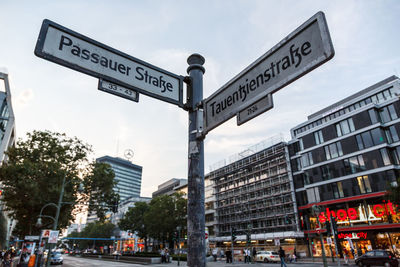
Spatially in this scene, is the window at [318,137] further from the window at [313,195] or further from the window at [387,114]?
the window at [387,114]

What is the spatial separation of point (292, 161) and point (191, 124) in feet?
158

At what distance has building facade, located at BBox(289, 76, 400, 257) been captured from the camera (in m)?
32.4

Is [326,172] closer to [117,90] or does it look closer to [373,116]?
[373,116]

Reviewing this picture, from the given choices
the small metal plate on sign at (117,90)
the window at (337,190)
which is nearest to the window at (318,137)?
the window at (337,190)

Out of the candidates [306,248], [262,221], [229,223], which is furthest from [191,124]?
[229,223]

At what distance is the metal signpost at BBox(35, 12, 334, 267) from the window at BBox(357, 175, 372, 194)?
1521 inches

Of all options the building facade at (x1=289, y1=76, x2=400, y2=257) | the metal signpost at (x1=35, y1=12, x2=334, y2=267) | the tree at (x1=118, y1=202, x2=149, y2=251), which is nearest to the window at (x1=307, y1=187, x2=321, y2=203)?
the building facade at (x1=289, y1=76, x2=400, y2=257)

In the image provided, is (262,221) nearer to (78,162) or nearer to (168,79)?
(78,162)

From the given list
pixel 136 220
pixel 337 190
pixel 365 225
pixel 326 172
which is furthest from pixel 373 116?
pixel 136 220

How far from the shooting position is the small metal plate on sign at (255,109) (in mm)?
2180

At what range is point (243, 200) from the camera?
2233 inches

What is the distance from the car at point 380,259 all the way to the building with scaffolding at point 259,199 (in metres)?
18.9

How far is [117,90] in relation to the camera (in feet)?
9.21

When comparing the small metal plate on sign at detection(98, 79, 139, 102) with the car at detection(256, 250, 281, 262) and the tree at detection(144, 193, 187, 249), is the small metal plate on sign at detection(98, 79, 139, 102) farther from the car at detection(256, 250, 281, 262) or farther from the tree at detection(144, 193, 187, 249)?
the tree at detection(144, 193, 187, 249)
